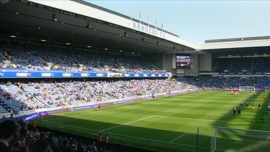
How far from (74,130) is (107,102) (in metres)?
22.0

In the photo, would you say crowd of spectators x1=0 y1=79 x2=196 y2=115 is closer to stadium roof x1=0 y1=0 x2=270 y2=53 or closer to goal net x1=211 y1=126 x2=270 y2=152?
stadium roof x1=0 y1=0 x2=270 y2=53

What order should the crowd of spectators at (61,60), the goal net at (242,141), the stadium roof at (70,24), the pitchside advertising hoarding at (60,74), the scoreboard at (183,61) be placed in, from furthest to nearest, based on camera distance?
1. the scoreboard at (183,61)
2. the crowd of spectators at (61,60)
3. the pitchside advertising hoarding at (60,74)
4. the stadium roof at (70,24)
5. the goal net at (242,141)

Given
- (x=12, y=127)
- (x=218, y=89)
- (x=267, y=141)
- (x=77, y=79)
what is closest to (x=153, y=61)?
(x=218, y=89)

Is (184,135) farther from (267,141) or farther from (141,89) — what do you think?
(141,89)

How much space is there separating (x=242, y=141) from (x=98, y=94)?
3694 centimetres

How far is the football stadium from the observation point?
72.1ft

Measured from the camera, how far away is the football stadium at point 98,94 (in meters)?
22.0

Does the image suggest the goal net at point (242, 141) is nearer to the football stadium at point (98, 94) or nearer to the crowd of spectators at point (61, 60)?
the football stadium at point (98, 94)

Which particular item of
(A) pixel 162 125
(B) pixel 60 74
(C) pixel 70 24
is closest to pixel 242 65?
(B) pixel 60 74

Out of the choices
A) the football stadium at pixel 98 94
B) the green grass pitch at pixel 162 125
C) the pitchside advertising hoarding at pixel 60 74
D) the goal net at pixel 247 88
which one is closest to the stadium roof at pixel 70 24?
the football stadium at pixel 98 94

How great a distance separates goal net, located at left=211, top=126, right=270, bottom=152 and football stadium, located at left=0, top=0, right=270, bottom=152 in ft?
0.24

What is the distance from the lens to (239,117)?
3541cm

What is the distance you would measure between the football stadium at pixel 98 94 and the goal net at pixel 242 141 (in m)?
0.07

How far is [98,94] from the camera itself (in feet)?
177
